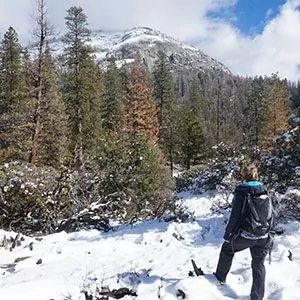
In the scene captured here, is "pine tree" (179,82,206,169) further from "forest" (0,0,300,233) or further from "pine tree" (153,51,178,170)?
"pine tree" (153,51,178,170)

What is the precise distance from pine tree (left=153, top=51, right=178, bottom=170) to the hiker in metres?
35.7

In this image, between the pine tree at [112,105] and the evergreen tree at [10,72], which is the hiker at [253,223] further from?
the pine tree at [112,105]

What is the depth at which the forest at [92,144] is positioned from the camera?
436 inches

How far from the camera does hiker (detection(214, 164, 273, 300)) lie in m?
5.47

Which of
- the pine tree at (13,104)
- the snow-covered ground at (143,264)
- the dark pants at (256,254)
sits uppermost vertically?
the pine tree at (13,104)

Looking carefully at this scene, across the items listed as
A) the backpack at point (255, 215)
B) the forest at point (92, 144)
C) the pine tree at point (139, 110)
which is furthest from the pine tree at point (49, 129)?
the backpack at point (255, 215)

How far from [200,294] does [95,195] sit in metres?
6.62

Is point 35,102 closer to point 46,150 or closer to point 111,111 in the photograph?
point 46,150

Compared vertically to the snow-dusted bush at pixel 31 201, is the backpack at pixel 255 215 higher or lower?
higher

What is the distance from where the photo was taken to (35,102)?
2172cm

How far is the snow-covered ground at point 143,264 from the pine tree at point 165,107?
105 feet

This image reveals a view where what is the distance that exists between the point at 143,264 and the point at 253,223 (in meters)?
2.36

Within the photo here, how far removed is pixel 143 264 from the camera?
7.17 m

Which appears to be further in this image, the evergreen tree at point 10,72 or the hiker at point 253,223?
the evergreen tree at point 10,72
